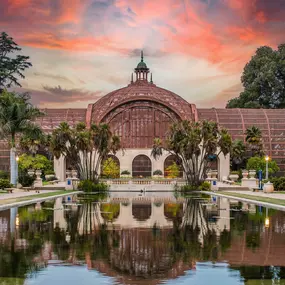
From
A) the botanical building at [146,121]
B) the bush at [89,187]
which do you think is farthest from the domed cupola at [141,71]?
the bush at [89,187]

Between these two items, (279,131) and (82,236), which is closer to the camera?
(82,236)

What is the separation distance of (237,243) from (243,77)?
295 feet

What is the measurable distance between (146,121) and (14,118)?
3155 cm

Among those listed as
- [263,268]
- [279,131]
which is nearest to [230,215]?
[263,268]

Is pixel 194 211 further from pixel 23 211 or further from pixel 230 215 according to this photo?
pixel 23 211

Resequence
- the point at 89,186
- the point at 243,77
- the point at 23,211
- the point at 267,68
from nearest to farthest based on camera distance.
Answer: the point at 23,211 → the point at 89,186 → the point at 267,68 → the point at 243,77

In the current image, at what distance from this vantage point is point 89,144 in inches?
2009

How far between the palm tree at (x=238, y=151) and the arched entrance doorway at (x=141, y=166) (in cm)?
1178

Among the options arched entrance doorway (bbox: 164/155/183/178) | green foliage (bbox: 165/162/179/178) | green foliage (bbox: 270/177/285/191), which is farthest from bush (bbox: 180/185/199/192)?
green foliage (bbox: 165/162/179/178)

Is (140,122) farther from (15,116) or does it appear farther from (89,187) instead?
(15,116)

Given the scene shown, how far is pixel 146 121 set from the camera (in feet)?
252

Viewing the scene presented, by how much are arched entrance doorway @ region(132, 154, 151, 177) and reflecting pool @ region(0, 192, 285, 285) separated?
52.9 m

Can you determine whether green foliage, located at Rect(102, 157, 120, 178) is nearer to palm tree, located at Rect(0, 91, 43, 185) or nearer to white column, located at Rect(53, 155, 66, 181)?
white column, located at Rect(53, 155, 66, 181)

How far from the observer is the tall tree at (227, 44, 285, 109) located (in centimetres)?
9481
